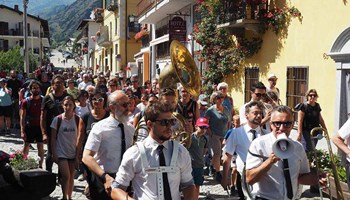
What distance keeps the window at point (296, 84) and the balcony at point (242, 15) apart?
1740 mm

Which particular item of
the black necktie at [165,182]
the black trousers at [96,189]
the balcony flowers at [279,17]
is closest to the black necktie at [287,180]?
the black necktie at [165,182]

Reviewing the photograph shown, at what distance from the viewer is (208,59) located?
15.2 m

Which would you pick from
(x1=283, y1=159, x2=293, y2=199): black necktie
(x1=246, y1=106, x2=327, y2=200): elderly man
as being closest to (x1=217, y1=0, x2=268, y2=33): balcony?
(x1=246, y1=106, x2=327, y2=200): elderly man

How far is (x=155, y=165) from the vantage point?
Result: 3229mm

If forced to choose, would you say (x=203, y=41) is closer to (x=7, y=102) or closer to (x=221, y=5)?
(x=221, y=5)

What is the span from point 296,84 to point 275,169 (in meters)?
8.50

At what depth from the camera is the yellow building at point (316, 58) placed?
9.81 metres

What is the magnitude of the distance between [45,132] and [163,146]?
14.8ft

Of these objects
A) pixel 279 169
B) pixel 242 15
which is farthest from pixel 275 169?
pixel 242 15

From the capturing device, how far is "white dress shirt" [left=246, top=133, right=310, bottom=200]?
3.63 metres

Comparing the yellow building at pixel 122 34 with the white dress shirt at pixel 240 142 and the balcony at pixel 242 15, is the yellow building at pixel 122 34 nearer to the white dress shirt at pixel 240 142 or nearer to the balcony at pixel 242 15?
the balcony at pixel 242 15

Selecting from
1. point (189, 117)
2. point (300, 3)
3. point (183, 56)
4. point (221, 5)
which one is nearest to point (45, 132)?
point (189, 117)

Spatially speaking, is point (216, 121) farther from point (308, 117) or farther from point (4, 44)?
point (4, 44)

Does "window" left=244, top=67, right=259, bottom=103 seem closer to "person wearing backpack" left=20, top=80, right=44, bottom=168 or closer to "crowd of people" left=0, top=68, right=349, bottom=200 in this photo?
"crowd of people" left=0, top=68, right=349, bottom=200
